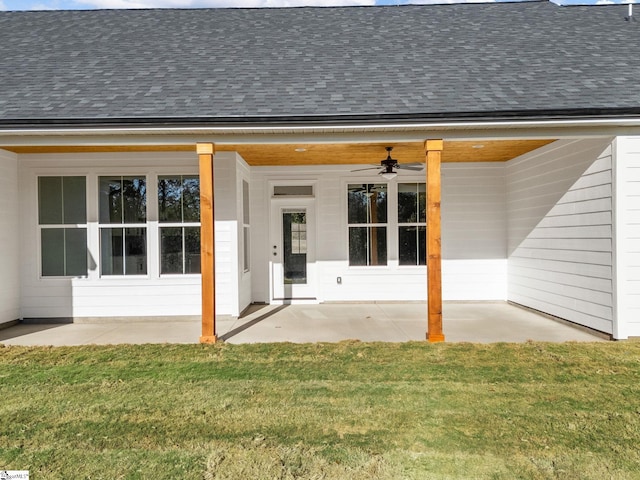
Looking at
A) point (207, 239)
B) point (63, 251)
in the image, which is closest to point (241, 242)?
point (207, 239)

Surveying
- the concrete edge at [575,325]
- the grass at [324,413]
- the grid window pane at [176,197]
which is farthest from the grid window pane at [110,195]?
the concrete edge at [575,325]

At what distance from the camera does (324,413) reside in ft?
10.3

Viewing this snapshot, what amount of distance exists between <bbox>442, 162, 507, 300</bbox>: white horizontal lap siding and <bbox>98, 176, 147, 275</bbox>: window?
17.5 ft

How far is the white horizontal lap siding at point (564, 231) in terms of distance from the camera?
5301 mm

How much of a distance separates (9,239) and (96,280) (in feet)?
4.47

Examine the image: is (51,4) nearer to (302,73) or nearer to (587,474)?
(302,73)

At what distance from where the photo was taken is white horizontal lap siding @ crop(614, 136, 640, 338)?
200 inches

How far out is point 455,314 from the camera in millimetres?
6875

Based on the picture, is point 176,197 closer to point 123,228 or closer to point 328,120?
point 123,228

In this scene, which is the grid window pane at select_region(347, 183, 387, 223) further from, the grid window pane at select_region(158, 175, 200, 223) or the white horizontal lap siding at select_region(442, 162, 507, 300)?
the grid window pane at select_region(158, 175, 200, 223)

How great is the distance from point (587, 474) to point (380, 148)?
4806 millimetres

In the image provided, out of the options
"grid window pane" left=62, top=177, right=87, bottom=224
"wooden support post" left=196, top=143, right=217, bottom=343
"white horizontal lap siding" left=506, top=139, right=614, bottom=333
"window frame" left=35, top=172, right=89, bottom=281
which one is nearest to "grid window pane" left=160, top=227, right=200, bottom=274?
"window frame" left=35, top=172, right=89, bottom=281

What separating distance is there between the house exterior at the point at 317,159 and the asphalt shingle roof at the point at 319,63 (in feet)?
0.15

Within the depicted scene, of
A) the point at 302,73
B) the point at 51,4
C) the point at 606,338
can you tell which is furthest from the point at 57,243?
the point at 51,4
